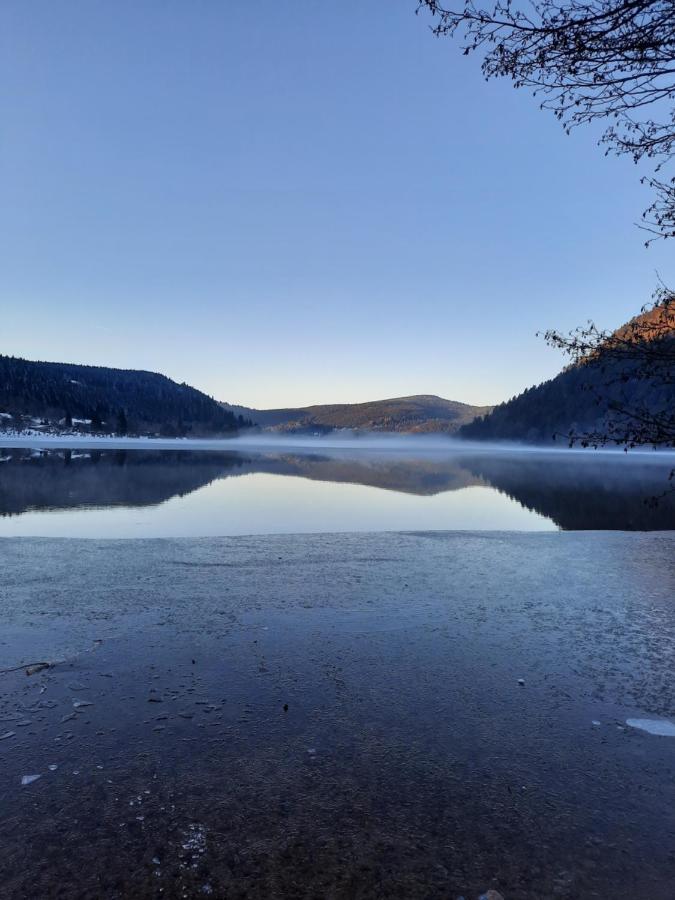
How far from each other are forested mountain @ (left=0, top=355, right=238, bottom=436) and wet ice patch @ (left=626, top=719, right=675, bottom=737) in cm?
13364

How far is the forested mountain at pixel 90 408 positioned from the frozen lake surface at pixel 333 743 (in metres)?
130

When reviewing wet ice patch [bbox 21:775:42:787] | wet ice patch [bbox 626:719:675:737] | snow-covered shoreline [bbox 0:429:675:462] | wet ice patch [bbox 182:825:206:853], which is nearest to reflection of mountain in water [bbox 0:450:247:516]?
wet ice patch [bbox 21:775:42:787]

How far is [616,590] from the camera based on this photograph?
8156 mm

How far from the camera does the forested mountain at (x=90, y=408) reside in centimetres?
13038

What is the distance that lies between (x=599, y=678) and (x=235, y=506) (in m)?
15.4

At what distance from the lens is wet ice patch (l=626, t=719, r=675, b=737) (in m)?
4.07

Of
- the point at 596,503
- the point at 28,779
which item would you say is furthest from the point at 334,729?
the point at 596,503

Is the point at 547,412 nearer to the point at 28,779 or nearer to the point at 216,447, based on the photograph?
the point at 216,447

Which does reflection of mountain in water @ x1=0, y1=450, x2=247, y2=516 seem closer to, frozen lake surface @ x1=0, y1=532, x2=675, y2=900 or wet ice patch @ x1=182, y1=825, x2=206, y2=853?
frozen lake surface @ x1=0, y1=532, x2=675, y2=900

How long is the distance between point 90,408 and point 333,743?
16901cm

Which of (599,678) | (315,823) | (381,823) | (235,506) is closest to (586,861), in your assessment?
(381,823)

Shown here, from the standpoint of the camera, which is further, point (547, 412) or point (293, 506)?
point (547, 412)

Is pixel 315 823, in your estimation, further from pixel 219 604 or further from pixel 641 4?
pixel 641 4

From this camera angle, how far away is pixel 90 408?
154375mm
